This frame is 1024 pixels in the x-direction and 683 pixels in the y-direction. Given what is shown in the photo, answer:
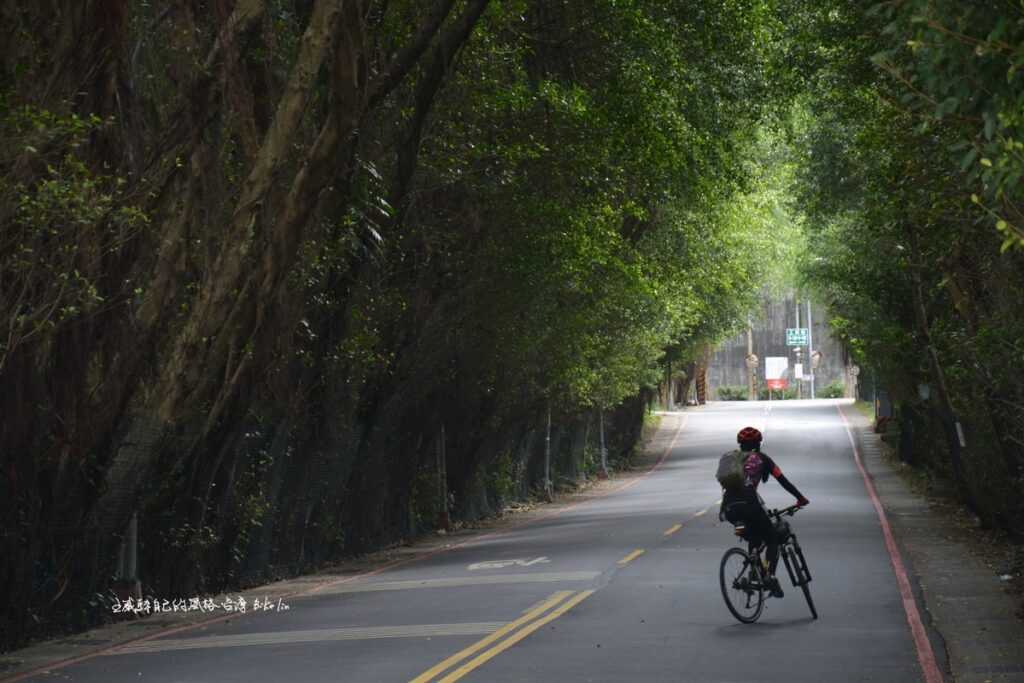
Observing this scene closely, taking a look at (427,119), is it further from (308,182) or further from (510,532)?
(510,532)

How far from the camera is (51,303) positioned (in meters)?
15.8

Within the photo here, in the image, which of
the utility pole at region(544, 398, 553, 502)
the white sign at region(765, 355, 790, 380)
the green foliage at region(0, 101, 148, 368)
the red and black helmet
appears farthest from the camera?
the white sign at region(765, 355, 790, 380)

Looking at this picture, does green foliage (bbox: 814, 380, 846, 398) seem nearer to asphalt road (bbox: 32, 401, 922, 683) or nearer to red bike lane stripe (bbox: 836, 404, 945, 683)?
red bike lane stripe (bbox: 836, 404, 945, 683)

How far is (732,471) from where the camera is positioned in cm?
1728

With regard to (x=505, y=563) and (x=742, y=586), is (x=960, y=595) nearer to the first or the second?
(x=742, y=586)

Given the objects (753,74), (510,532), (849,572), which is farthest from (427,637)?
(510,532)

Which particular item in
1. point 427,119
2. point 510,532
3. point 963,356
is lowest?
point 510,532

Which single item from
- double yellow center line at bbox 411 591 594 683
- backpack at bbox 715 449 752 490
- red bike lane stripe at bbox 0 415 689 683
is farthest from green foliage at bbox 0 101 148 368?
backpack at bbox 715 449 752 490

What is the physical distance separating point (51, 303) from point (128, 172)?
352 centimetres

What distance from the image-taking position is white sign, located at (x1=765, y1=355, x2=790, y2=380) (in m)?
125

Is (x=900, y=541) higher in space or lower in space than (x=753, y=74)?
lower

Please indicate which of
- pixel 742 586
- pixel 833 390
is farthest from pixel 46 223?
pixel 833 390

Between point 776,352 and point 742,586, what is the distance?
114 metres

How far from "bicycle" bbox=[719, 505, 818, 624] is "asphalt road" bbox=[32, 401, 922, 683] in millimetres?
230
